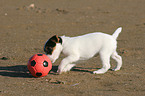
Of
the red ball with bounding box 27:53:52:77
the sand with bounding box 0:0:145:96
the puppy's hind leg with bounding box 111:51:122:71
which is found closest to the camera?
the sand with bounding box 0:0:145:96

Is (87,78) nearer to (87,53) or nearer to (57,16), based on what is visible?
(87,53)

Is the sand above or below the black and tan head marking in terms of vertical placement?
below

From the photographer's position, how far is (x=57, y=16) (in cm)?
1852

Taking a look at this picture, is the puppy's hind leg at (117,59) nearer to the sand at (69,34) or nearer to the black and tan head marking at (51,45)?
the sand at (69,34)

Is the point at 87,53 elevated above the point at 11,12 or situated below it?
above

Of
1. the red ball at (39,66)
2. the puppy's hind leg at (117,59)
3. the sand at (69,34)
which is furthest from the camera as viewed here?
the puppy's hind leg at (117,59)

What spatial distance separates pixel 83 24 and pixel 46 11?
4747 millimetres

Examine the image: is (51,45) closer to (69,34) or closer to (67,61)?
(67,61)

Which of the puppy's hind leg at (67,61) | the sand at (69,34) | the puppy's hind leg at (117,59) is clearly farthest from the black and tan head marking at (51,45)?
the puppy's hind leg at (117,59)

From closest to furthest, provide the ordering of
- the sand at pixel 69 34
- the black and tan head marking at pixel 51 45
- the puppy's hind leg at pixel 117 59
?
the sand at pixel 69 34
the black and tan head marking at pixel 51 45
the puppy's hind leg at pixel 117 59

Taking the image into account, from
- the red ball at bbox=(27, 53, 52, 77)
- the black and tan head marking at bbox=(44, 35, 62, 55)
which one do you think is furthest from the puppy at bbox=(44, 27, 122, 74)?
the red ball at bbox=(27, 53, 52, 77)

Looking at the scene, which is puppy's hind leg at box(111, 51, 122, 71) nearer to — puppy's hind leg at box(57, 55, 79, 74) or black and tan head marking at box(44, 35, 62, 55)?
puppy's hind leg at box(57, 55, 79, 74)

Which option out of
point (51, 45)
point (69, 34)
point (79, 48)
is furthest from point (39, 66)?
point (69, 34)


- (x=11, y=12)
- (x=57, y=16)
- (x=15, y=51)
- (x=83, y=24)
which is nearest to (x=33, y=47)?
(x=15, y=51)
